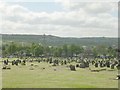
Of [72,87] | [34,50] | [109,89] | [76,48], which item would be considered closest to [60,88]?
[72,87]

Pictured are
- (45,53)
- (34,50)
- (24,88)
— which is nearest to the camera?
(24,88)

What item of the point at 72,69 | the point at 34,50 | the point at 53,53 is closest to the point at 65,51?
the point at 53,53

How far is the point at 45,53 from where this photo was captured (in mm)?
183750

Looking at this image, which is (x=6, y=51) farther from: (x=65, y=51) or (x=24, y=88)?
(x=24, y=88)

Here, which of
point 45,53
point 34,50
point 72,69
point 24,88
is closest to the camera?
point 24,88

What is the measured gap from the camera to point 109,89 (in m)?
31.8

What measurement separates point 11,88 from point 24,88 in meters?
1.29

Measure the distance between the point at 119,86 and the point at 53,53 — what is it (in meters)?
152

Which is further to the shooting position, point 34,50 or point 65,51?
point 65,51

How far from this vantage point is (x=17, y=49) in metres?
190

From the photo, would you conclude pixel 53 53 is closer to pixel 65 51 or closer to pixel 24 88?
pixel 65 51

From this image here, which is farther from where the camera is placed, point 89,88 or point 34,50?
point 34,50

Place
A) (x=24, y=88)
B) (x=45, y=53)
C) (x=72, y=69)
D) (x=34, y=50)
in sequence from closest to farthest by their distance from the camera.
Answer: (x=24, y=88)
(x=72, y=69)
(x=34, y=50)
(x=45, y=53)

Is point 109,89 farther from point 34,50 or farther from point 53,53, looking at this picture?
point 53,53
